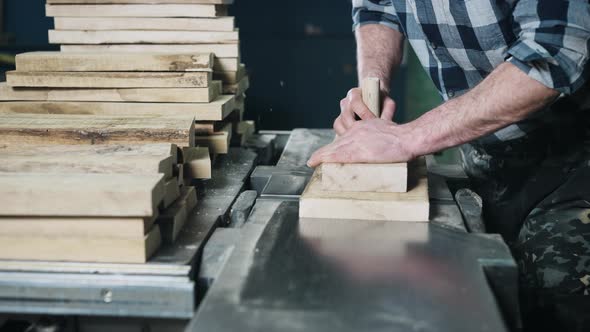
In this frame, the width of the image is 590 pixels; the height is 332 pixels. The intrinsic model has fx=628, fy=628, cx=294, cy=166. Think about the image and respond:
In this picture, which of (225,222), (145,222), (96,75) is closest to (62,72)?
(96,75)

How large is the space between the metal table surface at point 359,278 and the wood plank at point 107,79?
58 centimetres

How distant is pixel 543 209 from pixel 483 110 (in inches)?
19.3

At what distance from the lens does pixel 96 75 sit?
6.14 feet

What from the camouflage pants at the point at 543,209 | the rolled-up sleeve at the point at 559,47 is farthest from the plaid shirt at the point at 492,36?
the camouflage pants at the point at 543,209

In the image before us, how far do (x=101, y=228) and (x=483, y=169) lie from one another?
1.32 metres

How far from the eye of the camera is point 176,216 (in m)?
1.31

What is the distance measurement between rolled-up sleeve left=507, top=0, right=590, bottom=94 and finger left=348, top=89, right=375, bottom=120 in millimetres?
428

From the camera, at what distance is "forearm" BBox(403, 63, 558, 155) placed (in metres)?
1.41

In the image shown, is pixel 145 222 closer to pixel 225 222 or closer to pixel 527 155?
Answer: pixel 225 222

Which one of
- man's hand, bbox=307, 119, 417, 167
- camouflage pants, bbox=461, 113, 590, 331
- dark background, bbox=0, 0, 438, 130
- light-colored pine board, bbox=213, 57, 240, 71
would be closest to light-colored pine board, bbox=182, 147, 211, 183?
man's hand, bbox=307, 119, 417, 167

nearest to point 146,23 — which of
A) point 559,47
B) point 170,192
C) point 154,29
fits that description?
point 154,29

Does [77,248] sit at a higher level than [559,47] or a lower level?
lower

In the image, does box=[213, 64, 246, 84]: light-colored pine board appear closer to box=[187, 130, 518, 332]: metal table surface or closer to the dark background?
box=[187, 130, 518, 332]: metal table surface

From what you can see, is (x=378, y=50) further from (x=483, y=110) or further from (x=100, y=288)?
(x=100, y=288)
